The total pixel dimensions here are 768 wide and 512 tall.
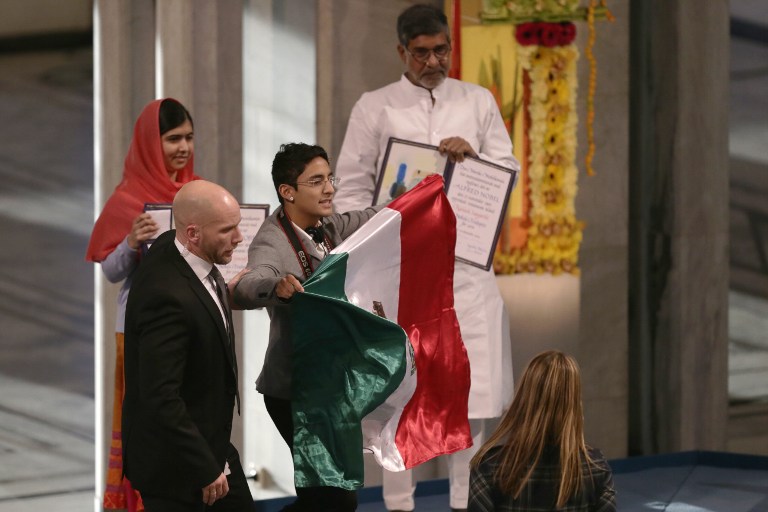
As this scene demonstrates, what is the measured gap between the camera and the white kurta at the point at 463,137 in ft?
19.7

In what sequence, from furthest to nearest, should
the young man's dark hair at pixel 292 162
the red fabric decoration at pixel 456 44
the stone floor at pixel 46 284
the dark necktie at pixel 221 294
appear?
the red fabric decoration at pixel 456 44 → the stone floor at pixel 46 284 → the young man's dark hair at pixel 292 162 → the dark necktie at pixel 221 294

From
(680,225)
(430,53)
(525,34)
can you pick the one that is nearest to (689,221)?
(680,225)

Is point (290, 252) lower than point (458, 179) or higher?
lower

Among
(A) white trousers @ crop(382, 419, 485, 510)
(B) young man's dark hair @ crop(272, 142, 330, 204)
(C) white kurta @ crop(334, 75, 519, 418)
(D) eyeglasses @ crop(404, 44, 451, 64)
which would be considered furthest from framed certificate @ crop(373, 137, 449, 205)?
(B) young man's dark hair @ crop(272, 142, 330, 204)

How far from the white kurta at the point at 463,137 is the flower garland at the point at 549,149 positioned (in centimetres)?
75

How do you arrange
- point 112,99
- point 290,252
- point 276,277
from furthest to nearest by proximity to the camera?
point 112,99
point 290,252
point 276,277

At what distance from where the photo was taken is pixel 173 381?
369 centimetres

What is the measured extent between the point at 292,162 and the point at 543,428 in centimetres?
140

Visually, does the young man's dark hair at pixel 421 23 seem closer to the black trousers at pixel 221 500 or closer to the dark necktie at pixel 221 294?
the dark necktie at pixel 221 294

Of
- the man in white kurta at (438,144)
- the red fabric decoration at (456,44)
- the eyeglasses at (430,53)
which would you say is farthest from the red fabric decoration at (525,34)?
the eyeglasses at (430,53)

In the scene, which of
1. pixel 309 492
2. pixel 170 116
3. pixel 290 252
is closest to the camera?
pixel 290 252

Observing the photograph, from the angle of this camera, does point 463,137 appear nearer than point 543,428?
No

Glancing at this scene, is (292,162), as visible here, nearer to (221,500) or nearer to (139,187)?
(221,500)

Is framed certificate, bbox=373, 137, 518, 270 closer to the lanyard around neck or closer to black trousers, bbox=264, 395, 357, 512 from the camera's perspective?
the lanyard around neck
